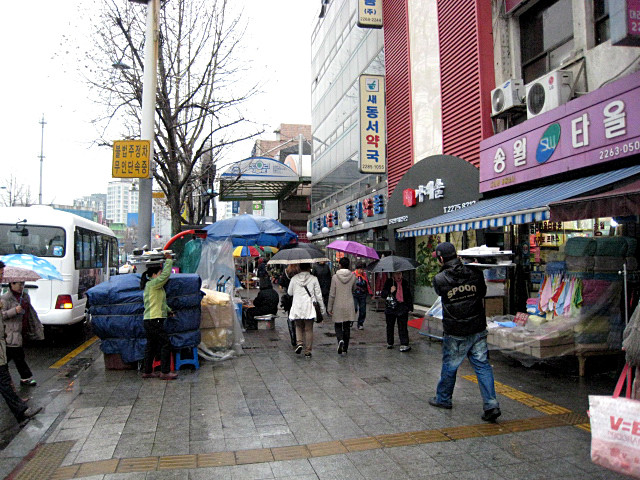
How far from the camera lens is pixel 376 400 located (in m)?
5.73

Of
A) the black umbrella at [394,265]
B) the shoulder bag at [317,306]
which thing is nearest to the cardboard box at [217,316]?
the shoulder bag at [317,306]

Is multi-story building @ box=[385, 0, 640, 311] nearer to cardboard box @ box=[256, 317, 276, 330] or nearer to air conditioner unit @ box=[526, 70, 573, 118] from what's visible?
air conditioner unit @ box=[526, 70, 573, 118]

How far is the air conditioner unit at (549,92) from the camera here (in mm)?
8250

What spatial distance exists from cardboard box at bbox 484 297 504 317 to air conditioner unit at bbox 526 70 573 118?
11.7 feet

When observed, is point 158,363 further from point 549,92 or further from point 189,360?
point 549,92

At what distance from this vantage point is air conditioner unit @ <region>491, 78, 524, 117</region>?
969 cm

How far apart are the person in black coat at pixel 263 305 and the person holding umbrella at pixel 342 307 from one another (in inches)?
127

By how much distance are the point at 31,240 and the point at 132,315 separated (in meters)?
4.16

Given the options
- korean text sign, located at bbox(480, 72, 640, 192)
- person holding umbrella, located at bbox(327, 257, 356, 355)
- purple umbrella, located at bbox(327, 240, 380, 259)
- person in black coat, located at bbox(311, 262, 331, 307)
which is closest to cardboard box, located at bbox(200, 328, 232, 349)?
person holding umbrella, located at bbox(327, 257, 356, 355)

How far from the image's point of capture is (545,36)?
31.5ft

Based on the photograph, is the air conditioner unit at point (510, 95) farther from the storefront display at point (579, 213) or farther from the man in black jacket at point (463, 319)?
the man in black jacket at point (463, 319)

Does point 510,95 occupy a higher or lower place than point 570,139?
higher

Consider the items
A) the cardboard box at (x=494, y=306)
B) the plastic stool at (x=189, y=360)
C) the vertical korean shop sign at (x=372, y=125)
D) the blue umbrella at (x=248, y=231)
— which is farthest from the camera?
the vertical korean shop sign at (x=372, y=125)

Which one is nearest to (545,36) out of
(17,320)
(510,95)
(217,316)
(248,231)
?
(510,95)
